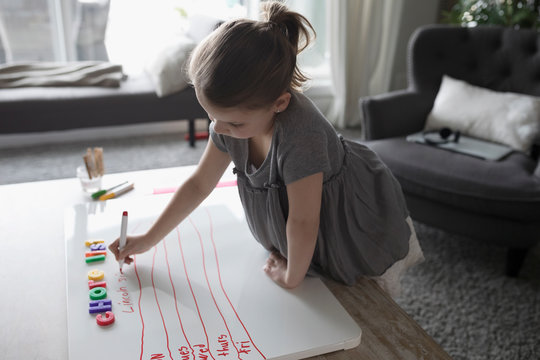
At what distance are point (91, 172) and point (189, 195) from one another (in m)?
0.40

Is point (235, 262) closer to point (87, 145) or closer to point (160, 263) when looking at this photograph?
point (160, 263)

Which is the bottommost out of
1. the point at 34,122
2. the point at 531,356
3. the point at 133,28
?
the point at 531,356

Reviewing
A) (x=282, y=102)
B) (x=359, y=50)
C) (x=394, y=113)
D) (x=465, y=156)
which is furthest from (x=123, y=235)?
(x=359, y=50)

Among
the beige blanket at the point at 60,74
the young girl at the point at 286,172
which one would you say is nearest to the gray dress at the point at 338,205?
the young girl at the point at 286,172

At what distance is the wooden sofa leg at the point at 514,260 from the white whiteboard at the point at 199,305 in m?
1.17

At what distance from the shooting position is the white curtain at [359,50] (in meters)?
3.11

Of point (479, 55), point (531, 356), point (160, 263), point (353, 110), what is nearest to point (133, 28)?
point (353, 110)

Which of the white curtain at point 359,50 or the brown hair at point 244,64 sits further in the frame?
the white curtain at point 359,50

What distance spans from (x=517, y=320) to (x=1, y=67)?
2.67 meters

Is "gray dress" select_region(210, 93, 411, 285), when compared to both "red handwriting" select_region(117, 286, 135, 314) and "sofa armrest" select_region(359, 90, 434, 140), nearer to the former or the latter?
"red handwriting" select_region(117, 286, 135, 314)

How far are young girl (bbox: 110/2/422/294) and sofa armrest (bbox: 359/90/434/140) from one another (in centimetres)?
108

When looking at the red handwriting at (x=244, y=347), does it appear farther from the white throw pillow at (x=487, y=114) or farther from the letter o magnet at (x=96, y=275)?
the white throw pillow at (x=487, y=114)

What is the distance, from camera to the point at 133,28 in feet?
10.3

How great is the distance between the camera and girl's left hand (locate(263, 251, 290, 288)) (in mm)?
822
